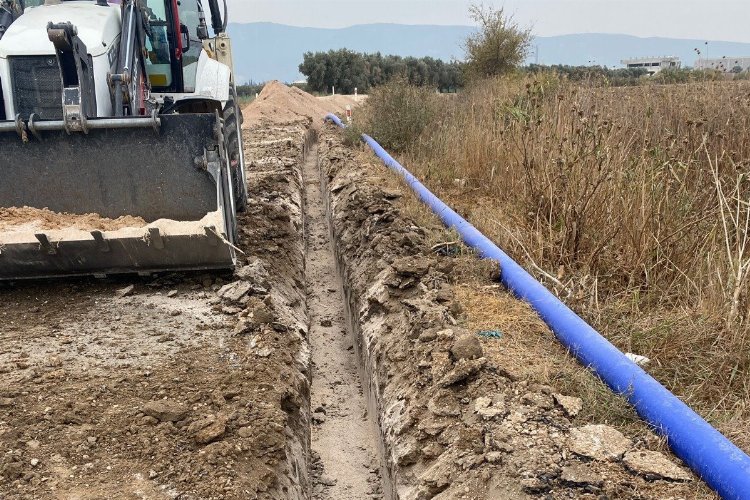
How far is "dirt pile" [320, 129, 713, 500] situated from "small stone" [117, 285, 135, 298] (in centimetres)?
192

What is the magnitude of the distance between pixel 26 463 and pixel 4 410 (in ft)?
1.94

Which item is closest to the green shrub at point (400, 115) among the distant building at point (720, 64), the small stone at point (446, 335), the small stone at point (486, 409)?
the distant building at point (720, 64)

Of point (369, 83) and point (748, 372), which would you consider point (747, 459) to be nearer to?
point (748, 372)

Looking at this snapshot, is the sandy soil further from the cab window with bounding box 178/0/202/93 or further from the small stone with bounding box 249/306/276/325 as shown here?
the small stone with bounding box 249/306/276/325

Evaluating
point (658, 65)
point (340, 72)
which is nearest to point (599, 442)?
point (658, 65)

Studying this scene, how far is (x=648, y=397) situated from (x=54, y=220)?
4.44m

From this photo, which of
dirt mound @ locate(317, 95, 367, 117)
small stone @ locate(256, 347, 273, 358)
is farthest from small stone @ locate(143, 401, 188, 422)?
dirt mound @ locate(317, 95, 367, 117)

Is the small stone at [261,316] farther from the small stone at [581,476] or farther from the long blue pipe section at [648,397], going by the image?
the small stone at [581,476]

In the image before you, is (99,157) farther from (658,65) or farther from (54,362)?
(658,65)

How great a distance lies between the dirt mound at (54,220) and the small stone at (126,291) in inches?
22.2

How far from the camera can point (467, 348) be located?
332 centimetres

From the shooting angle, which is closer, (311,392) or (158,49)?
(311,392)

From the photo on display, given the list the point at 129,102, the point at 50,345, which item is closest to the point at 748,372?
the point at 50,345

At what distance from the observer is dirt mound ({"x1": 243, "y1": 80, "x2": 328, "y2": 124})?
2008 centimetres
